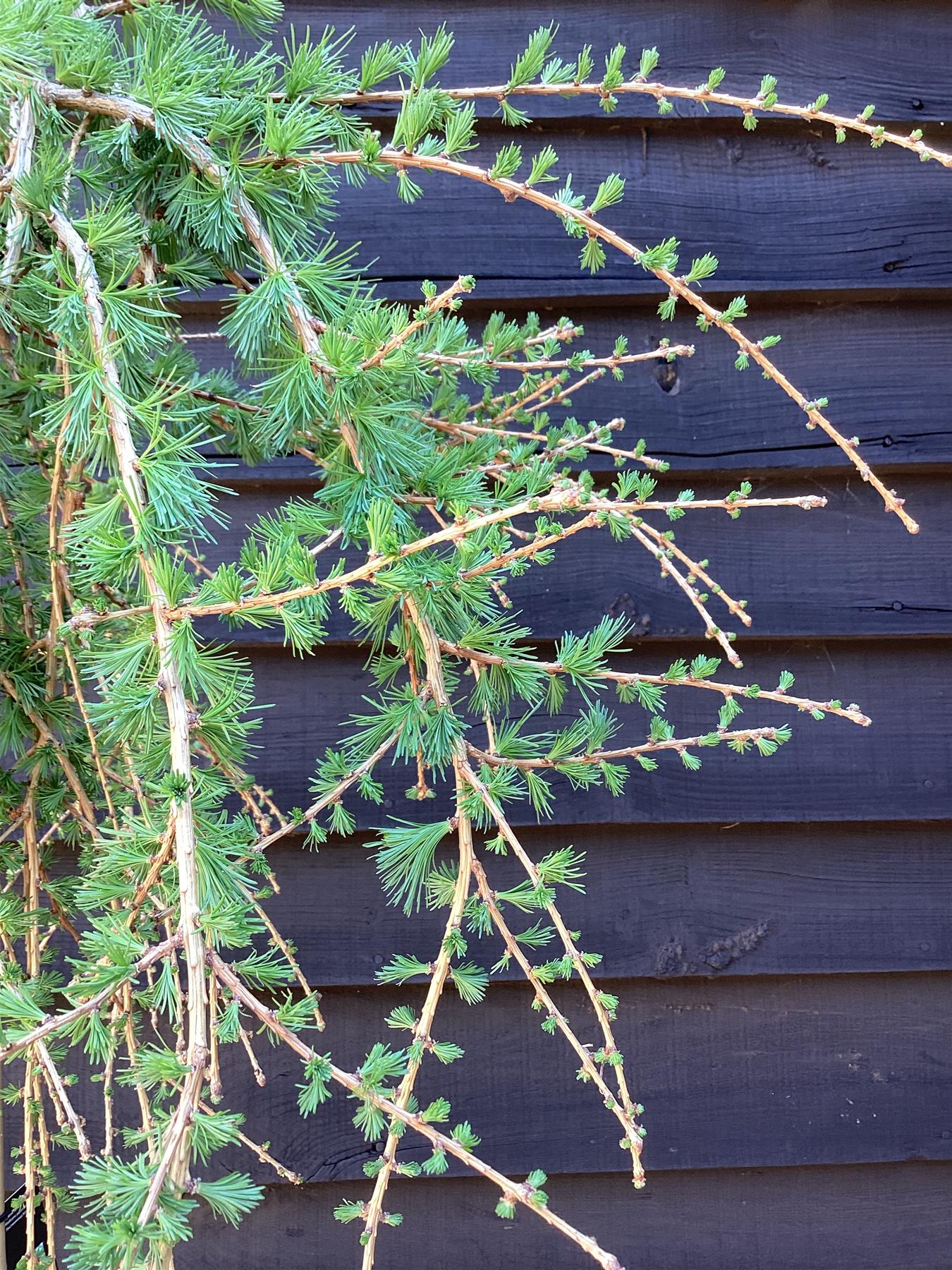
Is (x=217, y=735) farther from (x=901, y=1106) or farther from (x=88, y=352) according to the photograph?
(x=901, y=1106)

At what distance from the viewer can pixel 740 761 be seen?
4.07ft

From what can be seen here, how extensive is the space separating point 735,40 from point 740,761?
97cm

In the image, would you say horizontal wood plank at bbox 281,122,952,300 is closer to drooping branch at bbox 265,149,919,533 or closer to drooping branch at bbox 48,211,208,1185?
drooping branch at bbox 265,149,919,533

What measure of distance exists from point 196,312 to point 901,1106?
4.57 feet

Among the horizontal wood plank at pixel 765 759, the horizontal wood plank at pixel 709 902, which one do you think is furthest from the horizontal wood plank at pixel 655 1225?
the horizontal wood plank at pixel 765 759

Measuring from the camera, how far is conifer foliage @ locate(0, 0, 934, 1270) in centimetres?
49

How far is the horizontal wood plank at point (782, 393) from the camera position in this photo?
1242 millimetres

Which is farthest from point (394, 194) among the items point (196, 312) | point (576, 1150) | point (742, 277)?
point (576, 1150)

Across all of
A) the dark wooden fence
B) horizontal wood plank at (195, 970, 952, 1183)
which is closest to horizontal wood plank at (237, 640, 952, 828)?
the dark wooden fence

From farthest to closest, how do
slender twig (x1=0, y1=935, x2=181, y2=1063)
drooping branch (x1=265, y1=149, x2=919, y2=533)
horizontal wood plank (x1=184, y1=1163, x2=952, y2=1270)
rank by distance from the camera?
horizontal wood plank (x1=184, y1=1163, x2=952, y2=1270) → drooping branch (x1=265, y1=149, x2=919, y2=533) → slender twig (x1=0, y1=935, x2=181, y2=1063)

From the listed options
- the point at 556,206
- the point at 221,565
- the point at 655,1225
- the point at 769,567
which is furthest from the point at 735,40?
the point at 655,1225

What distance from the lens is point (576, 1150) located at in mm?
1199

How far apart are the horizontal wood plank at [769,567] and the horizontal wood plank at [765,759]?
4cm

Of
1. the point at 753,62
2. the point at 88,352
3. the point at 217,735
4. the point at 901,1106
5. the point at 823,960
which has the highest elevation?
the point at 753,62
